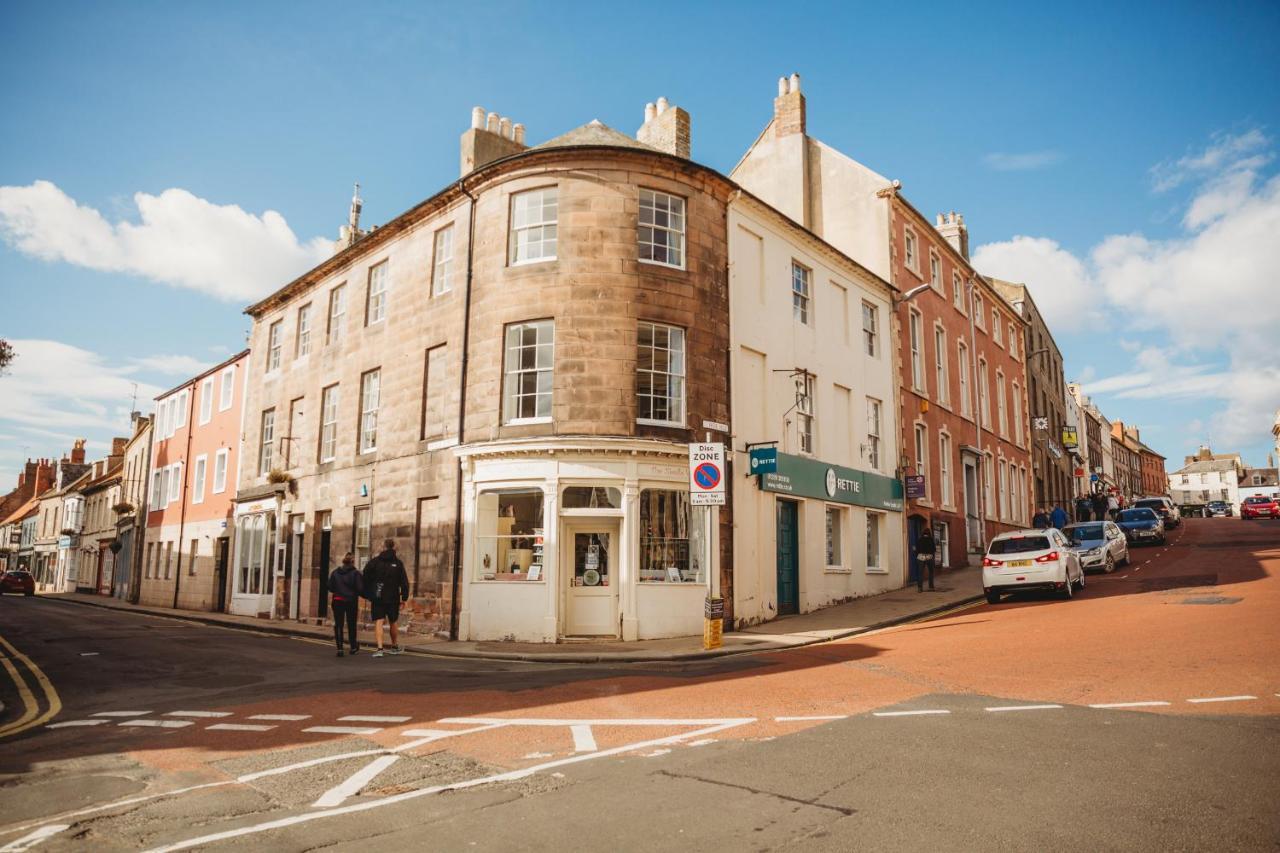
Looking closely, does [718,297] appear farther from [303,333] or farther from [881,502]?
[303,333]

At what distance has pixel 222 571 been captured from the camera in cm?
2911

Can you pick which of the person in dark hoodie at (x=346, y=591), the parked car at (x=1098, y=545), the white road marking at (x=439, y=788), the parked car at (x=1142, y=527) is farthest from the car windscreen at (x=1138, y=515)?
the white road marking at (x=439, y=788)

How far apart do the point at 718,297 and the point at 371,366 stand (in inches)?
379

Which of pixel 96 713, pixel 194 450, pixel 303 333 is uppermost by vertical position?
pixel 303 333

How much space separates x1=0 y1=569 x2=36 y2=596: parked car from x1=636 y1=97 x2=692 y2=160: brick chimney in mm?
44422

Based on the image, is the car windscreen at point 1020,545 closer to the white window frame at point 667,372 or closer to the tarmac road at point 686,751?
the tarmac road at point 686,751

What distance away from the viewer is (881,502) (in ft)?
78.6

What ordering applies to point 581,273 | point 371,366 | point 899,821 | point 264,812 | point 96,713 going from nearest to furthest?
point 899,821 → point 264,812 → point 96,713 → point 581,273 → point 371,366

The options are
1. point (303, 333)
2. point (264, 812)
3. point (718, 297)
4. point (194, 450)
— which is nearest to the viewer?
point (264, 812)

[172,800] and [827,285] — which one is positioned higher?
[827,285]

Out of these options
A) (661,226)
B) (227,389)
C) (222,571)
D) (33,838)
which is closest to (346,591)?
(661,226)

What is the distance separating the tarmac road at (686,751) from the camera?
493 cm

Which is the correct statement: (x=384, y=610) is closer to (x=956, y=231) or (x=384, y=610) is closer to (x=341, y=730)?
(x=341, y=730)

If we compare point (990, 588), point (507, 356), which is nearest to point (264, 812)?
point (507, 356)
